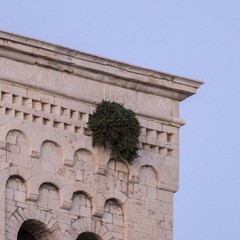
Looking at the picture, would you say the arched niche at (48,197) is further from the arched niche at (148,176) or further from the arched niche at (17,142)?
the arched niche at (148,176)

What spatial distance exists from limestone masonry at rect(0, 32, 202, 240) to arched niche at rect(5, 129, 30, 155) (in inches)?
0.7

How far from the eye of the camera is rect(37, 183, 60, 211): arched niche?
172ft

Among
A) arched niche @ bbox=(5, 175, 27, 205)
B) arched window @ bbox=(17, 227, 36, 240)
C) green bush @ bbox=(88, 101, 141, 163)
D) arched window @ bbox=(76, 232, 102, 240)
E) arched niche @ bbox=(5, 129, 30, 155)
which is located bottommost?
arched window @ bbox=(17, 227, 36, 240)

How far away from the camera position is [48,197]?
2064 inches

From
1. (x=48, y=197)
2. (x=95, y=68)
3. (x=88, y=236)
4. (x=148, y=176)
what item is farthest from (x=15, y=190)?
(x=148, y=176)

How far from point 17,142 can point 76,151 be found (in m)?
1.28

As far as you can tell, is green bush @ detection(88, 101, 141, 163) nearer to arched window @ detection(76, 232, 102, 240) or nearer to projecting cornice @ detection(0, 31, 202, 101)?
projecting cornice @ detection(0, 31, 202, 101)

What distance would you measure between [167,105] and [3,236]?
4.84 m

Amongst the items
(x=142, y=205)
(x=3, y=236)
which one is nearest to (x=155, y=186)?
(x=142, y=205)

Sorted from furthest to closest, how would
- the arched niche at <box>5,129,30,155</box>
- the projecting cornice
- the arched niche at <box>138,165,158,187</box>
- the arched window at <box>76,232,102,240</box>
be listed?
the arched niche at <box>138,165,158,187</box>
the arched window at <box>76,232,102,240</box>
the projecting cornice
the arched niche at <box>5,129,30,155</box>

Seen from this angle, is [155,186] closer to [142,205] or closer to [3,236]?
[142,205]

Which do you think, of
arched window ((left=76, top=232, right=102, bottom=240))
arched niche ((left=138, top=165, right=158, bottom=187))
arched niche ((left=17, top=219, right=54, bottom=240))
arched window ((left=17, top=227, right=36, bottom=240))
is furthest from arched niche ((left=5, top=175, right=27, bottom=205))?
arched niche ((left=138, top=165, right=158, bottom=187))

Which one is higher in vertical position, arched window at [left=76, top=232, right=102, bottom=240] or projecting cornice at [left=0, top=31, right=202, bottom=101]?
projecting cornice at [left=0, top=31, right=202, bottom=101]

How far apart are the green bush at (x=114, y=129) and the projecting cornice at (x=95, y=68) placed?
1.91 ft
